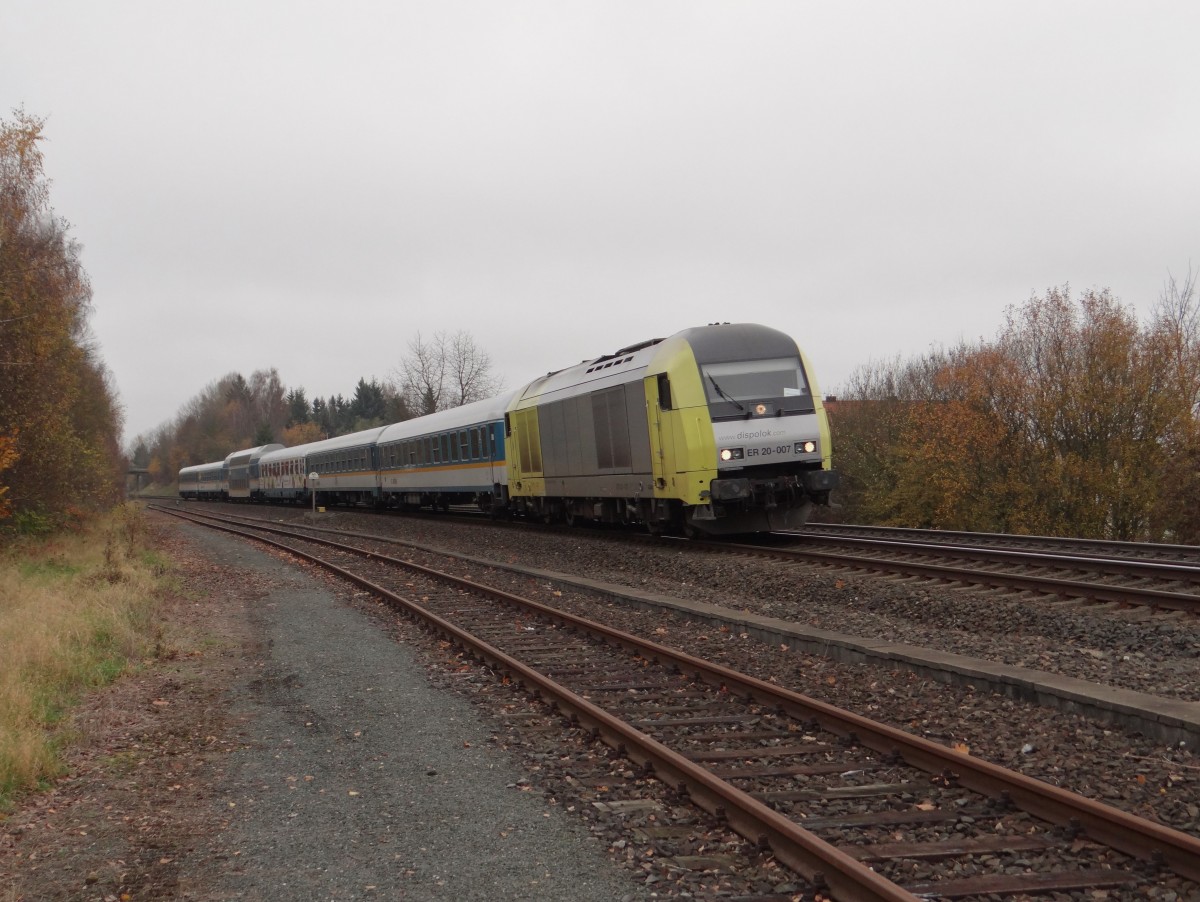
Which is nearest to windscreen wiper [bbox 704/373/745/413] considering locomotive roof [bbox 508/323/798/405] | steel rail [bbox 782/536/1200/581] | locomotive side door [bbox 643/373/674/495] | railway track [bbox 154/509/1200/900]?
locomotive roof [bbox 508/323/798/405]

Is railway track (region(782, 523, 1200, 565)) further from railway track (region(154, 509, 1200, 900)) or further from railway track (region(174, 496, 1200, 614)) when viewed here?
railway track (region(154, 509, 1200, 900))

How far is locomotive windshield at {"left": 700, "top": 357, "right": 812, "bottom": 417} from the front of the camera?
1457cm

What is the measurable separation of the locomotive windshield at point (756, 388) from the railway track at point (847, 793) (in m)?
6.85

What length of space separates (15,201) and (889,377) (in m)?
30.8

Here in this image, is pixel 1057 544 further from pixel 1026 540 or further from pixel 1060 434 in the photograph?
pixel 1060 434

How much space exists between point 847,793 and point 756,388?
1042 centimetres

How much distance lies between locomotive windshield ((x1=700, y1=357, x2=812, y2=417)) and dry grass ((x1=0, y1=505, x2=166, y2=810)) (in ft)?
26.9

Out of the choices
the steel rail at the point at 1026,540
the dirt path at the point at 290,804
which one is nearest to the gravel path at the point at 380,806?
the dirt path at the point at 290,804

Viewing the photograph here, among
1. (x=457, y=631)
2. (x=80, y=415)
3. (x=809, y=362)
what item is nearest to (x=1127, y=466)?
(x=809, y=362)

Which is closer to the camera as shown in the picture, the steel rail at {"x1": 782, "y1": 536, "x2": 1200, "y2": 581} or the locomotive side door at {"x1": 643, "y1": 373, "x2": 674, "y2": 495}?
the steel rail at {"x1": 782, "y1": 536, "x2": 1200, "y2": 581}

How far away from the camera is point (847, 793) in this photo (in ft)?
15.8

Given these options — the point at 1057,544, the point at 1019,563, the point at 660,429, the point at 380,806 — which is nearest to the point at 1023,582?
the point at 1019,563

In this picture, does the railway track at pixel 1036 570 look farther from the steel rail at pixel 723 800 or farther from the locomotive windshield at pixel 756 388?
the steel rail at pixel 723 800

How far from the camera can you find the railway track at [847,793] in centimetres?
379
